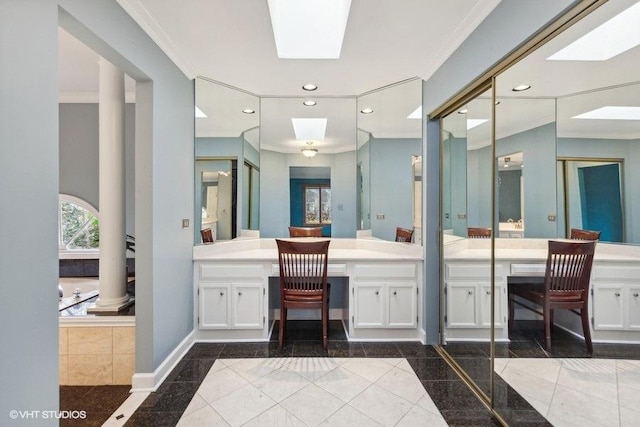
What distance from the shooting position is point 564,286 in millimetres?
1474

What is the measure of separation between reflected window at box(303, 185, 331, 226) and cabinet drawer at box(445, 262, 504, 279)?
5.20ft

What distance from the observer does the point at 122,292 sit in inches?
93.5

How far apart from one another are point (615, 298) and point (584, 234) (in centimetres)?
27

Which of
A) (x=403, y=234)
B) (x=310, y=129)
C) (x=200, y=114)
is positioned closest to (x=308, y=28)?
(x=200, y=114)

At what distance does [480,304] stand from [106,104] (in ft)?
10.9

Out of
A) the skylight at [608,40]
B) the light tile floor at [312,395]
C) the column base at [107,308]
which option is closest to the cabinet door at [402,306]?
the light tile floor at [312,395]

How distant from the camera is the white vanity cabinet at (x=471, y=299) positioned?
74.5 inches

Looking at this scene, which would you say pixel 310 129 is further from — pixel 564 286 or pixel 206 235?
pixel 564 286

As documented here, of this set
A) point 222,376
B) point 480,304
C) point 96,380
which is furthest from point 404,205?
point 96,380

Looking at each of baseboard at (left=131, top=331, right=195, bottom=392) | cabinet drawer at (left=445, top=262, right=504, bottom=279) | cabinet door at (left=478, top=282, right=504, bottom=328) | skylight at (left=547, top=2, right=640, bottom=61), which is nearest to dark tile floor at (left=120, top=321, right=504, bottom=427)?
baseboard at (left=131, top=331, right=195, bottom=392)

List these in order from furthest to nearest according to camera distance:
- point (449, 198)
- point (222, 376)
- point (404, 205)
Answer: point (404, 205) → point (449, 198) → point (222, 376)

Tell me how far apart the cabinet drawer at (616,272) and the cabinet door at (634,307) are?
0.04 meters

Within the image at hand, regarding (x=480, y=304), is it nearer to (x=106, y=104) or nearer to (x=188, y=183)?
(x=188, y=183)

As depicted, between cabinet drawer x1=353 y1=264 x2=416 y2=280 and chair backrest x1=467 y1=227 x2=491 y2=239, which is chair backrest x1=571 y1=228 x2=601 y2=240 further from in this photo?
cabinet drawer x1=353 y1=264 x2=416 y2=280
